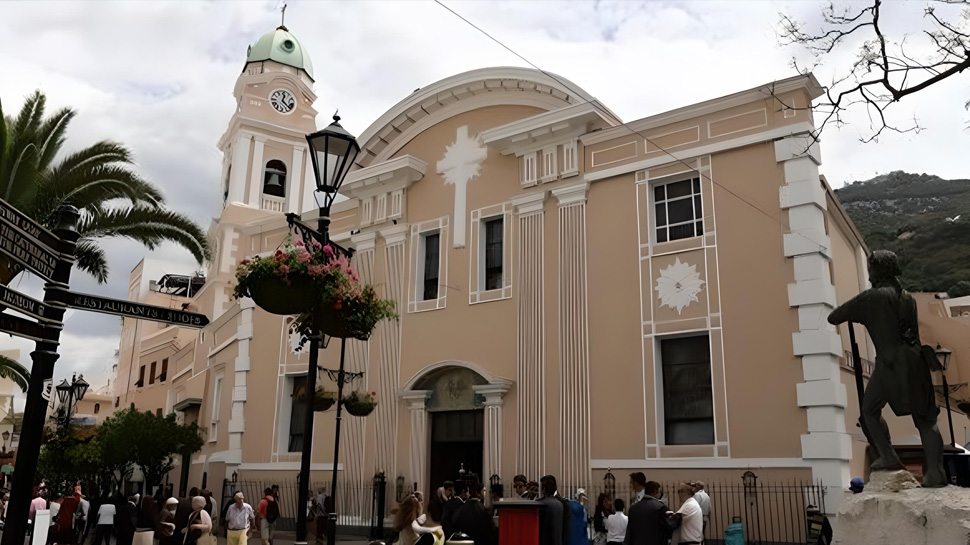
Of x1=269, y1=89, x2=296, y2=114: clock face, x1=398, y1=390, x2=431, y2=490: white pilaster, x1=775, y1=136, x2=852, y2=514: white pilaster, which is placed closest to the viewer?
x1=775, y1=136, x2=852, y2=514: white pilaster

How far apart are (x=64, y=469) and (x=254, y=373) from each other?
8.83 metres

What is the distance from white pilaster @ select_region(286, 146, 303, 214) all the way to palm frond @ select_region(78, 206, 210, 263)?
1906cm

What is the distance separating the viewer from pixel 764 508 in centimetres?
1393

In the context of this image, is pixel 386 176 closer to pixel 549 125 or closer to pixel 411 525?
pixel 549 125

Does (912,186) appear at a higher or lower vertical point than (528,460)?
higher

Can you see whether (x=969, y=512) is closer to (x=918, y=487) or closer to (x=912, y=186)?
(x=918, y=487)

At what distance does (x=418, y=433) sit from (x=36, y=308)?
1337 centimetres

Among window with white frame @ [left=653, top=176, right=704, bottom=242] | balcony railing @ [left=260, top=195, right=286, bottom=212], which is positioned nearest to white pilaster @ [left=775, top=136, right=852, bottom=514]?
window with white frame @ [left=653, top=176, right=704, bottom=242]

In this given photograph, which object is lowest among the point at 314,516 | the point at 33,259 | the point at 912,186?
the point at 314,516

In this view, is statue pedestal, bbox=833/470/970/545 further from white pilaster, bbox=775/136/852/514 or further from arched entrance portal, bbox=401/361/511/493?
arched entrance portal, bbox=401/361/511/493

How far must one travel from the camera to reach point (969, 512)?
20.7 feet

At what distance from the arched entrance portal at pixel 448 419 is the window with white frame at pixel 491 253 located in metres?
2.08

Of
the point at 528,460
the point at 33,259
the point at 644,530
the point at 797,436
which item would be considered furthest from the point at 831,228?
the point at 33,259

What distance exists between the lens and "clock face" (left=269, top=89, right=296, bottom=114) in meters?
35.4
